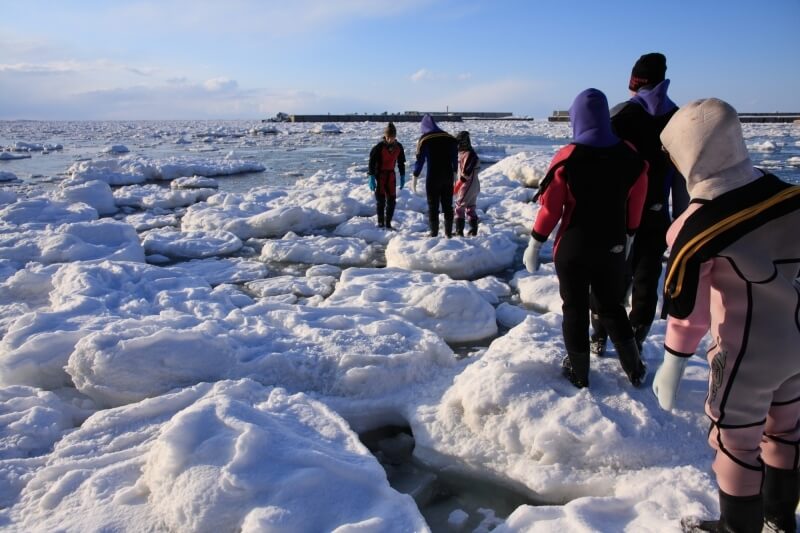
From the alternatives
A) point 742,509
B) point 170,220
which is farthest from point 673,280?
point 170,220

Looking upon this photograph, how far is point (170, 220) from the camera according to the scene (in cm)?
945

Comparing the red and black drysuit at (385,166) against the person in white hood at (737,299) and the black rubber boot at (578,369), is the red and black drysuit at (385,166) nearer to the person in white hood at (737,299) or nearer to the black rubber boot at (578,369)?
the black rubber boot at (578,369)

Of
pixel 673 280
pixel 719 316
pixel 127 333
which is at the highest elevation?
pixel 673 280

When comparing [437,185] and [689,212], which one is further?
[437,185]

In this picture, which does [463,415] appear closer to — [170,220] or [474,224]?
[474,224]

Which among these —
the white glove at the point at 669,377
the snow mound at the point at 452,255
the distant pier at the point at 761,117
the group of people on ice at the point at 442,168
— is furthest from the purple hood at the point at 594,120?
the distant pier at the point at 761,117

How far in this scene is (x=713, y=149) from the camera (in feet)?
4.71

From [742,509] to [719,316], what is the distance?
64cm

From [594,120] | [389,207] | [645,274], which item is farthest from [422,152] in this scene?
[594,120]

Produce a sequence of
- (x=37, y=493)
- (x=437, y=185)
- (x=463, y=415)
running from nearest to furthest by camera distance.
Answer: (x=37, y=493), (x=463, y=415), (x=437, y=185)

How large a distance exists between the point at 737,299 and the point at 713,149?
1.47ft

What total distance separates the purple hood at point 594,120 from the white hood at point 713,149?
0.81 m

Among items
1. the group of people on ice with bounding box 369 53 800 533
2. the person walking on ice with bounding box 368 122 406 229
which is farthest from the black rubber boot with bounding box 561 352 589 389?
the person walking on ice with bounding box 368 122 406 229

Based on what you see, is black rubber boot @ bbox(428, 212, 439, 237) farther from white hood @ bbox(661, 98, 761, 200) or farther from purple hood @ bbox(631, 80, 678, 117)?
white hood @ bbox(661, 98, 761, 200)
